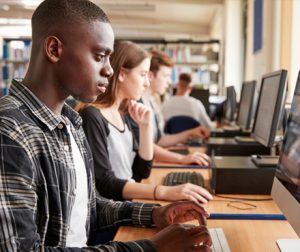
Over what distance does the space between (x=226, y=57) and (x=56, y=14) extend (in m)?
6.27

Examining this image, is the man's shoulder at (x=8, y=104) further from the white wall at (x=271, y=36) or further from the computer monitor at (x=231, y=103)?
the white wall at (x=271, y=36)

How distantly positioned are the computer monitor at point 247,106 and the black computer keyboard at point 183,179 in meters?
0.76

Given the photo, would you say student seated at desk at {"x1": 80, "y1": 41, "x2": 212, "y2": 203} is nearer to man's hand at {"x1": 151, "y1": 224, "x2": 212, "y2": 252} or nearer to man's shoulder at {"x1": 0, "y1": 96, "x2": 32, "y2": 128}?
man's hand at {"x1": 151, "y1": 224, "x2": 212, "y2": 252}

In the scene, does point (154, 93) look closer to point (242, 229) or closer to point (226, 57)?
point (242, 229)

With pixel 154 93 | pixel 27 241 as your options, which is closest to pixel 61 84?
pixel 27 241

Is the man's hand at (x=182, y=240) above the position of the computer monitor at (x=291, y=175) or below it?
below

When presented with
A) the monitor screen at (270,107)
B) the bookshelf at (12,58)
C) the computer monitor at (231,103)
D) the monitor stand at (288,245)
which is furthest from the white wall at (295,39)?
the bookshelf at (12,58)

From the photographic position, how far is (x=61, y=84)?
3.38 ft

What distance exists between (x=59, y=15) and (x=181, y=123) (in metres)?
3.28

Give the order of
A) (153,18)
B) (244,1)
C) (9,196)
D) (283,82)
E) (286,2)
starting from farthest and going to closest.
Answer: (153,18), (244,1), (286,2), (283,82), (9,196)

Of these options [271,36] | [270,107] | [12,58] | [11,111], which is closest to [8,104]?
[11,111]

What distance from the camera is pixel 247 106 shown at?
2775mm

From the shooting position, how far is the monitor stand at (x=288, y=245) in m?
1.10

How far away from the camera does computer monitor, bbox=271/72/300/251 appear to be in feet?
3.38
